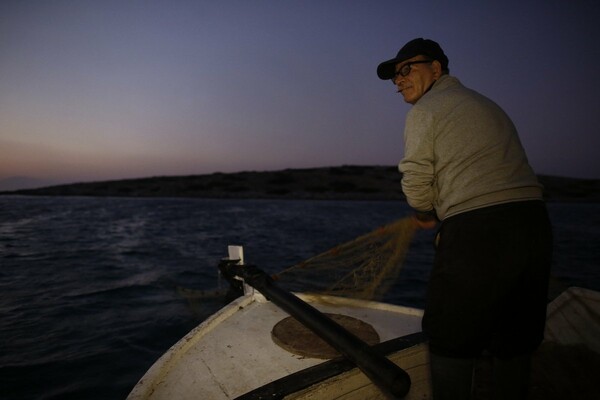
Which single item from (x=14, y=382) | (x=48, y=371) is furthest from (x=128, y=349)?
(x=14, y=382)

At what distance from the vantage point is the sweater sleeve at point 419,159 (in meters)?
1.92

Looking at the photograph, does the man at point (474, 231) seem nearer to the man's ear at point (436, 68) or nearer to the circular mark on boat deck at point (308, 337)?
the man's ear at point (436, 68)

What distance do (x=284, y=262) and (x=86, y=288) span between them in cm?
754

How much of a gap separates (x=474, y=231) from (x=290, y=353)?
238 centimetres

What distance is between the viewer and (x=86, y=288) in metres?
10.1

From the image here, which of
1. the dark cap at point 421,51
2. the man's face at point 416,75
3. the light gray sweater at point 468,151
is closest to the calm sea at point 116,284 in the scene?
the light gray sweater at point 468,151

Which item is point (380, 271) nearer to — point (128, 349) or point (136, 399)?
point (136, 399)

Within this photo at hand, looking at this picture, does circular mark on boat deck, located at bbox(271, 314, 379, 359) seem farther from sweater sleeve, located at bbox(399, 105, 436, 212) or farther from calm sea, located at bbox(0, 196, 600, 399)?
calm sea, located at bbox(0, 196, 600, 399)

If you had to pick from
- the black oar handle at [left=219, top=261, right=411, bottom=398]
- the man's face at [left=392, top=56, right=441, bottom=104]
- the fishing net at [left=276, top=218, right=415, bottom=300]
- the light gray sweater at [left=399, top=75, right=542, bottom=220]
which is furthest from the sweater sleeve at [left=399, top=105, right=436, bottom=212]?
the fishing net at [left=276, top=218, right=415, bottom=300]

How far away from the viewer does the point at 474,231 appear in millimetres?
1777

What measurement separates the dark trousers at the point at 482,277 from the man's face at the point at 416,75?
929 millimetres

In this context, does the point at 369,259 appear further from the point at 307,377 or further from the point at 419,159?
the point at 419,159

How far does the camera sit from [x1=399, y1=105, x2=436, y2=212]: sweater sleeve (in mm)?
1925

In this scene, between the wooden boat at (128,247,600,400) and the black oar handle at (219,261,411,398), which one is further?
the wooden boat at (128,247,600,400)
